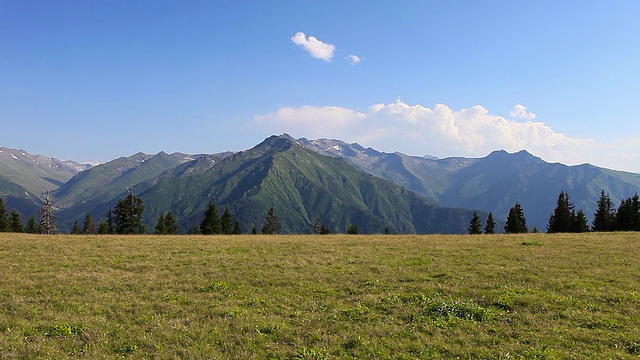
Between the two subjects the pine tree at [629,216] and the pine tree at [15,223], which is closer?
the pine tree at [629,216]

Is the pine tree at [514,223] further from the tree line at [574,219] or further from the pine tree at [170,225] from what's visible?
the pine tree at [170,225]

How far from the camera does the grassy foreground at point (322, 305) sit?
1165 centimetres

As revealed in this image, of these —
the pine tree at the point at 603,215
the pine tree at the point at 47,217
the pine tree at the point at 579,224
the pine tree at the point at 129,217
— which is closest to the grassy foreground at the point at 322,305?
the pine tree at the point at 129,217

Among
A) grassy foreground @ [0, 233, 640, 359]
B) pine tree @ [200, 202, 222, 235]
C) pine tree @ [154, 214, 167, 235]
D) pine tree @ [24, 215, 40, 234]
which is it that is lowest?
pine tree @ [24, 215, 40, 234]

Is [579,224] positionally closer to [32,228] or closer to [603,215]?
[603,215]

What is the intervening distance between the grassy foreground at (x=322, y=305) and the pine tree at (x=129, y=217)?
45070mm

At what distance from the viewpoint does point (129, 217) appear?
69.2 m

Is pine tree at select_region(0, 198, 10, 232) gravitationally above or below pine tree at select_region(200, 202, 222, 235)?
below

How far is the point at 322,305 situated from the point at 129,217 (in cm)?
6560

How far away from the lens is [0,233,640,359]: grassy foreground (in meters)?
11.6

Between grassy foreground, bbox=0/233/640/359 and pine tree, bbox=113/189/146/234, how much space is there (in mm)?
45070

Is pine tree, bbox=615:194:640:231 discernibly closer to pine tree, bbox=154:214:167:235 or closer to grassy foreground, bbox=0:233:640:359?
grassy foreground, bbox=0:233:640:359

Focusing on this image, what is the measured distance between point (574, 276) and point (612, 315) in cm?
578

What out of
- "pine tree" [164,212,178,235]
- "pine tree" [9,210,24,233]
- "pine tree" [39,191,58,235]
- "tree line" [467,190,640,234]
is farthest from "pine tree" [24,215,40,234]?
"tree line" [467,190,640,234]
